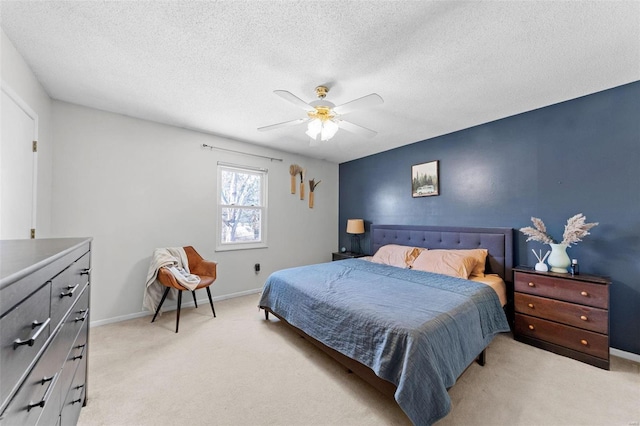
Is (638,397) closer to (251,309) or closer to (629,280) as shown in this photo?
(629,280)

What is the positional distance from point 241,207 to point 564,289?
408 centimetres

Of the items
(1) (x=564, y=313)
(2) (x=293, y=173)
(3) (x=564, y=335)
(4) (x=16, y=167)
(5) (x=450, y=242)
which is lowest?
(3) (x=564, y=335)

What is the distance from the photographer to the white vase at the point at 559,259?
7.98ft

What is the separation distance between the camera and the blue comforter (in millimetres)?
1448

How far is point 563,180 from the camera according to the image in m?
2.66

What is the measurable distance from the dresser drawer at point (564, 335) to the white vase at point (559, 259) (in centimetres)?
52

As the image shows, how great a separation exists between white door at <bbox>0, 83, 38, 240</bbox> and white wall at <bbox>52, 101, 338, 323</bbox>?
55cm

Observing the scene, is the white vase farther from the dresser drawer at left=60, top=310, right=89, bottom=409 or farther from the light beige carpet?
the dresser drawer at left=60, top=310, right=89, bottom=409

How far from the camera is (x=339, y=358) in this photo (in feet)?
6.57

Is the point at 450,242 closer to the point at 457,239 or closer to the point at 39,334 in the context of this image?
the point at 457,239

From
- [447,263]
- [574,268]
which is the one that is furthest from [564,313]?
[447,263]

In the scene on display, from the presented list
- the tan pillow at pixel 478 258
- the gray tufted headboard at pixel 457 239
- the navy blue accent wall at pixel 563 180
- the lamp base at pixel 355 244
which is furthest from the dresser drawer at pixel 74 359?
the lamp base at pixel 355 244

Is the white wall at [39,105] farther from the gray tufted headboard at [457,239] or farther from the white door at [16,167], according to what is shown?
the gray tufted headboard at [457,239]

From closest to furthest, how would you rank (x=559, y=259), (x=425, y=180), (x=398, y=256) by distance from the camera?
(x=559, y=259) → (x=398, y=256) → (x=425, y=180)
